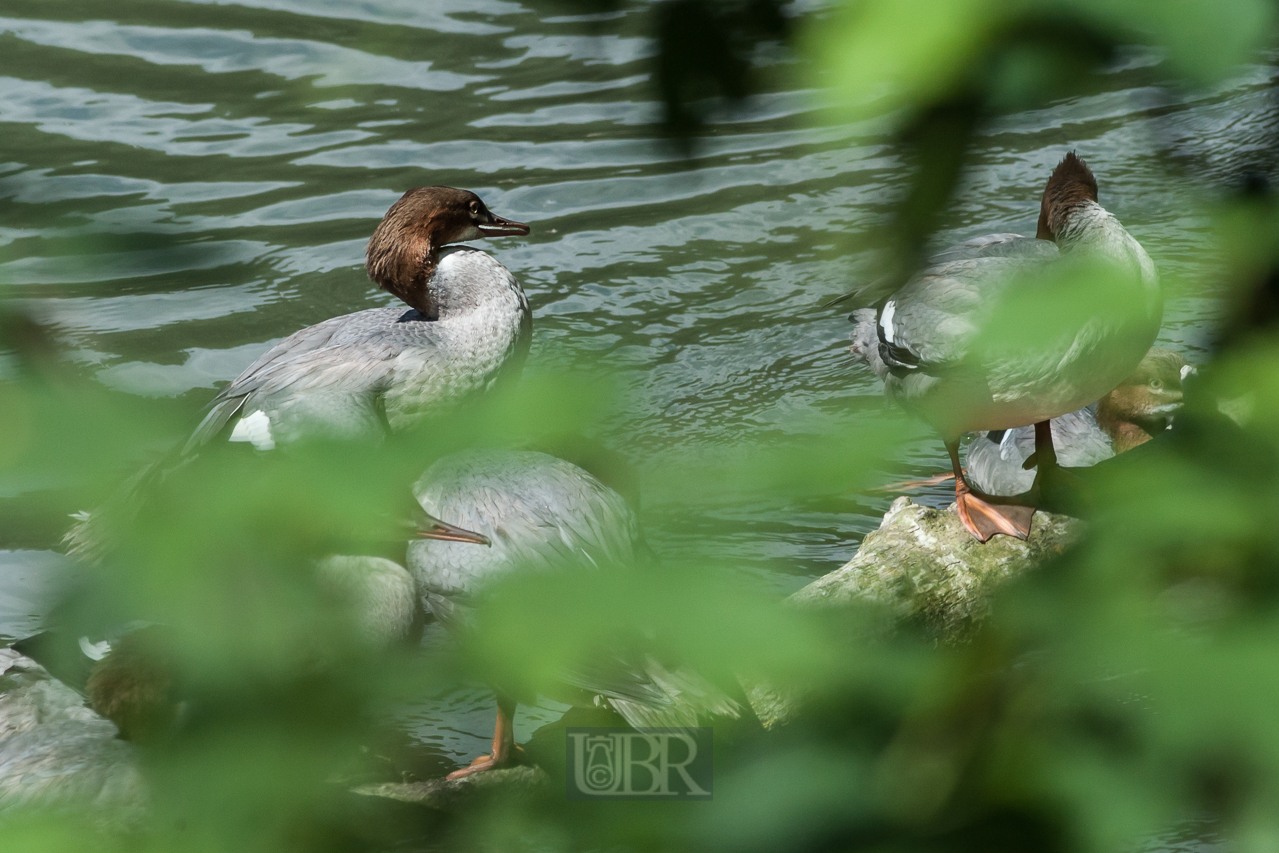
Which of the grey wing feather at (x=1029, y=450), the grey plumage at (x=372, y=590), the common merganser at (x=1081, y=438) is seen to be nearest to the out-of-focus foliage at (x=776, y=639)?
the grey plumage at (x=372, y=590)

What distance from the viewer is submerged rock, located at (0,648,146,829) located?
2.26ft

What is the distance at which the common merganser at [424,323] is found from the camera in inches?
140

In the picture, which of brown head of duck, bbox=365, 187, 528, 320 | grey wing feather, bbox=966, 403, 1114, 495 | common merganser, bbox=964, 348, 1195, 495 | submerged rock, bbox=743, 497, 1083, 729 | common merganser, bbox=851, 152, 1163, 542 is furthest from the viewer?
brown head of duck, bbox=365, 187, 528, 320

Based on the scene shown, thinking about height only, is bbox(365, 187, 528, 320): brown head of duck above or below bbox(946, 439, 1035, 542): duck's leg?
above

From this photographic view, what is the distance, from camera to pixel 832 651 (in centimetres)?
68

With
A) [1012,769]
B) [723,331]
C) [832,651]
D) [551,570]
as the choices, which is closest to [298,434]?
[551,570]

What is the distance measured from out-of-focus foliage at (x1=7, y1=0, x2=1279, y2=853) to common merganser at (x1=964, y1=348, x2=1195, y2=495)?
10.7 feet

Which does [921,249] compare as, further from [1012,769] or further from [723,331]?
[723,331]

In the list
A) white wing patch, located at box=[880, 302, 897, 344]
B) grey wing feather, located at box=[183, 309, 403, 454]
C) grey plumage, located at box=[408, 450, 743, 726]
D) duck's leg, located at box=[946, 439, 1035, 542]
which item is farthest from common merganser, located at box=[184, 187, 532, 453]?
grey plumage, located at box=[408, 450, 743, 726]

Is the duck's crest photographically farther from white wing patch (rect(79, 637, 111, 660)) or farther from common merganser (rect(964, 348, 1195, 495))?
white wing patch (rect(79, 637, 111, 660))

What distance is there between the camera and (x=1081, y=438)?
410 centimetres

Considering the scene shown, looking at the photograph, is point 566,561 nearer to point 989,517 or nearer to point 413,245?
point 989,517

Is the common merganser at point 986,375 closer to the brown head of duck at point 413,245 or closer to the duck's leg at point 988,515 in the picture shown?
the duck's leg at point 988,515

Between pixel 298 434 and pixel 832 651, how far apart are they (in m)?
0.30
